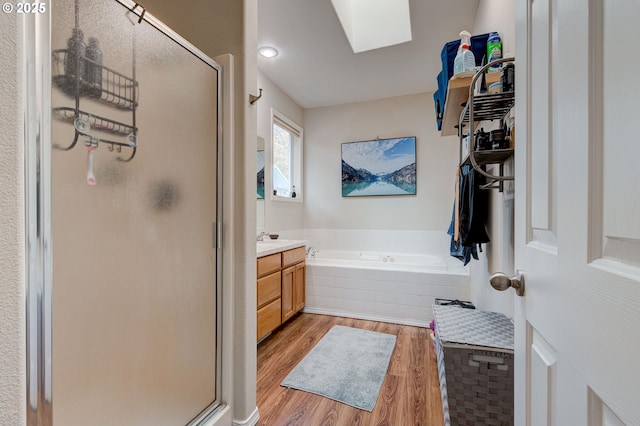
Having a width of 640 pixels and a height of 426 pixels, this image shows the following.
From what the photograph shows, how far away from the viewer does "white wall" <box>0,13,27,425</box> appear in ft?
1.85

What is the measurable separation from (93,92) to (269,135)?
7.97ft

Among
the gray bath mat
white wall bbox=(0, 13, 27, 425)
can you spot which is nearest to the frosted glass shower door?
white wall bbox=(0, 13, 27, 425)


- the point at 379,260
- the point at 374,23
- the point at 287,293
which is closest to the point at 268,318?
the point at 287,293

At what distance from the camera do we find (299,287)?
2893mm

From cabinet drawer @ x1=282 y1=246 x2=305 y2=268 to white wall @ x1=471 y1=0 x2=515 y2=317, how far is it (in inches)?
63.2

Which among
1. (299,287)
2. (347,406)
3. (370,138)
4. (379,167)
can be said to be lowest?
(347,406)

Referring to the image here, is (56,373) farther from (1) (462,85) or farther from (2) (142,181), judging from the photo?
(1) (462,85)

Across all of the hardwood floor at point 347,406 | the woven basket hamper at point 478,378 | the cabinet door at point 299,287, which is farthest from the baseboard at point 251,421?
the cabinet door at point 299,287

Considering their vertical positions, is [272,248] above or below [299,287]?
above

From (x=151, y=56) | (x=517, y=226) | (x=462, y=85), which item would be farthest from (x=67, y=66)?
(x=462, y=85)

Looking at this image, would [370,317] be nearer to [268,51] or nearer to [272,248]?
[272,248]

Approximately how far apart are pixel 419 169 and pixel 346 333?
2.19m

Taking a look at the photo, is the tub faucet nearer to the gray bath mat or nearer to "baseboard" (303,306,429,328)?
"baseboard" (303,306,429,328)

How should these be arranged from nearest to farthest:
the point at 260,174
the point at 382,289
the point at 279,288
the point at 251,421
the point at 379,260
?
the point at 251,421, the point at 279,288, the point at 382,289, the point at 260,174, the point at 379,260
